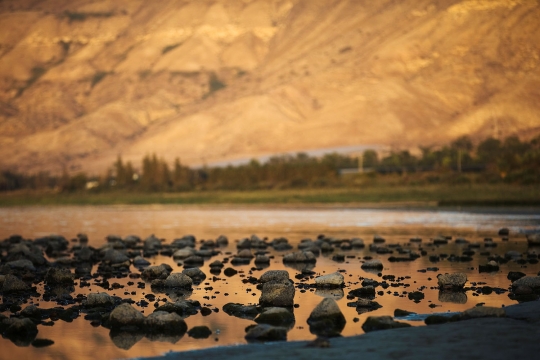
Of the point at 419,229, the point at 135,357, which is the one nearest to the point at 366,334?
the point at 135,357

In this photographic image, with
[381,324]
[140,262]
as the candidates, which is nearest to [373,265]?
[140,262]

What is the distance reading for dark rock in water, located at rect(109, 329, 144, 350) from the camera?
59.7 ft

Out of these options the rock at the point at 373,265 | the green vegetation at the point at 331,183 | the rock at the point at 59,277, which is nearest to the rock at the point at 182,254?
the rock at the point at 59,277

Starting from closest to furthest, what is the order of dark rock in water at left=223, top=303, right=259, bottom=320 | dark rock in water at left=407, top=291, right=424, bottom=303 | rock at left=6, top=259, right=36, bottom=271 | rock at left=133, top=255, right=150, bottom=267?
dark rock in water at left=223, top=303, right=259, bottom=320, dark rock in water at left=407, top=291, right=424, bottom=303, rock at left=6, top=259, right=36, bottom=271, rock at left=133, top=255, right=150, bottom=267

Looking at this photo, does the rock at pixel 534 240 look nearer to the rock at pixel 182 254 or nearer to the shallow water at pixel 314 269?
the shallow water at pixel 314 269

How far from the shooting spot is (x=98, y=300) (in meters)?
23.1

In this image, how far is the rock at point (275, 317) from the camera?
2012cm

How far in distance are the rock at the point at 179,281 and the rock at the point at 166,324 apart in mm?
7001

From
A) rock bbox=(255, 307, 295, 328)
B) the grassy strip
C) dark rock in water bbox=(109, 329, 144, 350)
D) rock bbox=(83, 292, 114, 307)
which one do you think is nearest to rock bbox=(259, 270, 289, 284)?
rock bbox=(83, 292, 114, 307)

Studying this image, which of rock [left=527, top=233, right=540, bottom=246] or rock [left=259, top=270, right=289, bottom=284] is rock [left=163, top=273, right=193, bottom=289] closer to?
rock [left=259, top=270, right=289, bottom=284]

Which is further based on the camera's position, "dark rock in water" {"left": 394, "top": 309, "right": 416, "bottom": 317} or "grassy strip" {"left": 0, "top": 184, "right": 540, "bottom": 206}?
"grassy strip" {"left": 0, "top": 184, "right": 540, "bottom": 206}

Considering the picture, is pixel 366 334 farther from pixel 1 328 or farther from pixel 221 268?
pixel 221 268

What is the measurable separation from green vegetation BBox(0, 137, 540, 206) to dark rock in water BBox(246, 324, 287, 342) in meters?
62.1

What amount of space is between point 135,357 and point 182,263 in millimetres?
18760
